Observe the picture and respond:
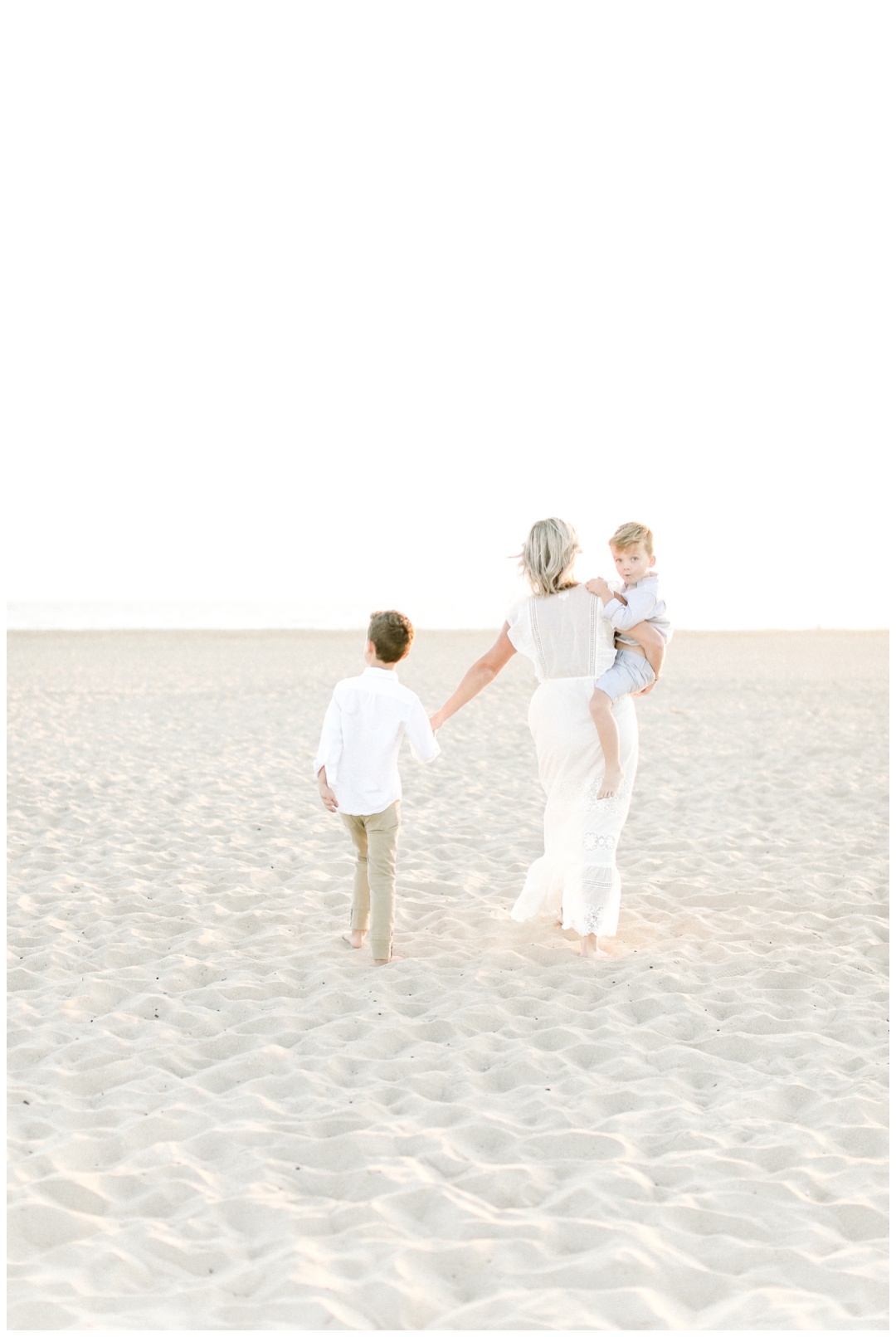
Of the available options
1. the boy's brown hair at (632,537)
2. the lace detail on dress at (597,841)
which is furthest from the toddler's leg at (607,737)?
the boy's brown hair at (632,537)

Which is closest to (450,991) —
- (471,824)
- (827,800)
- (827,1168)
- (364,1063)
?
(364,1063)

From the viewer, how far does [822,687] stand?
18891mm

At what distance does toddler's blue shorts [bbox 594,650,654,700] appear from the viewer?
5.04m

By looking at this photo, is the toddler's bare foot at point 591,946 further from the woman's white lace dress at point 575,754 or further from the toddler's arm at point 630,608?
the toddler's arm at point 630,608

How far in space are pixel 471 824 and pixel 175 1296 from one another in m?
5.60

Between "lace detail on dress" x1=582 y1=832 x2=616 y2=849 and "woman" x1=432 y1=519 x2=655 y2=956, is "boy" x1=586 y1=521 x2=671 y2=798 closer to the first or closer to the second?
"woman" x1=432 y1=519 x2=655 y2=956

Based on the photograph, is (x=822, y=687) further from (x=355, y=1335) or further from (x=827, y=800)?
(x=355, y=1335)

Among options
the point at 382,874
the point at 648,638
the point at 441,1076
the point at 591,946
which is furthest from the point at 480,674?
the point at 441,1076

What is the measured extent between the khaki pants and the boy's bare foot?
3.14 feet

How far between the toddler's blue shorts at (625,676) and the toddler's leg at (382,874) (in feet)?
3.65

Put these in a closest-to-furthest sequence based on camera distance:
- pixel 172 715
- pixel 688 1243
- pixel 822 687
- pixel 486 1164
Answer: pixel 688 1243
pixel 486 1164
pixel 172 715
pixel 822 687

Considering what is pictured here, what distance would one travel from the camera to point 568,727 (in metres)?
5.18

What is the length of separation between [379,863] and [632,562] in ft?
5.90

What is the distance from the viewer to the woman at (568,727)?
16.7 feet
